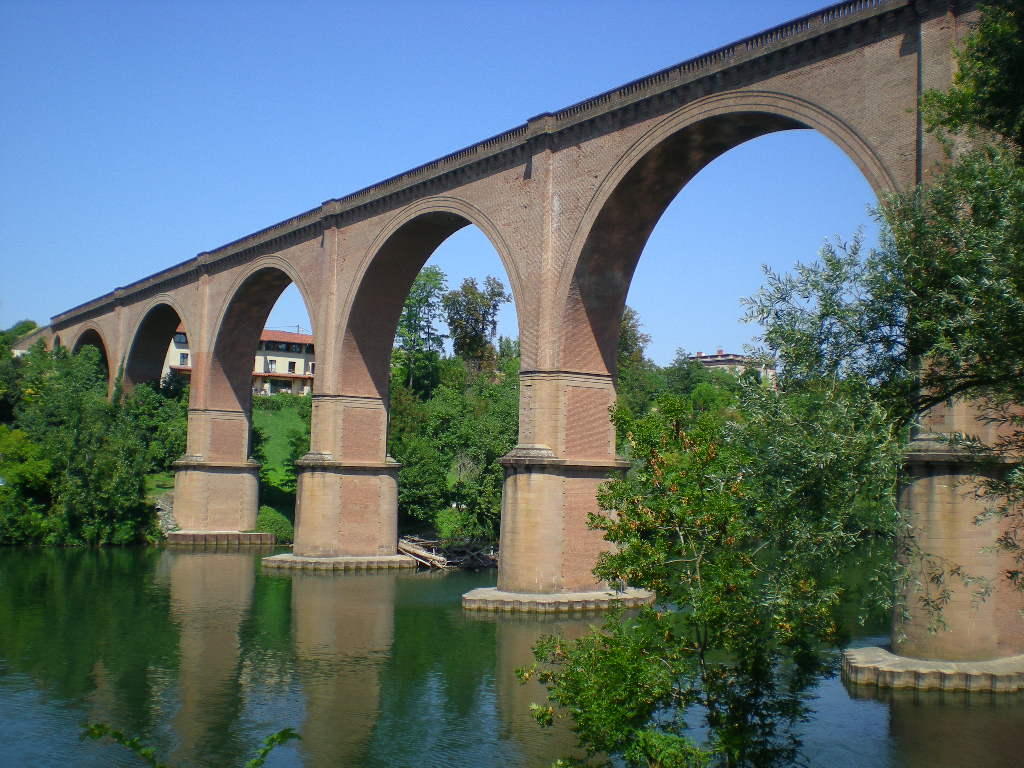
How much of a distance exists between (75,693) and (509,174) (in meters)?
15.4

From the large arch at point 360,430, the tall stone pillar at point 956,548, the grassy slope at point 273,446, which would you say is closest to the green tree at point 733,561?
the tall stone pillar at point 956,548

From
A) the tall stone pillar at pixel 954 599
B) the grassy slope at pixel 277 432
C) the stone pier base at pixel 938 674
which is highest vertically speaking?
the grassy slope at pixel 277 432

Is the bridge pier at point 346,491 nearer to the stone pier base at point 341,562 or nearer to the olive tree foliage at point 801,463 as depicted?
the stone pier base at point 341,562

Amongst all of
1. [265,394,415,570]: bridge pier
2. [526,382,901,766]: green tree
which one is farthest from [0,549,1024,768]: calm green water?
[265,394,415,570]: bridge pier

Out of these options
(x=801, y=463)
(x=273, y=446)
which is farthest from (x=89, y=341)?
(x=801, y=463)

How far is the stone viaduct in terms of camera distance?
57.7 ft

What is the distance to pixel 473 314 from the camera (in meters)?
64.3

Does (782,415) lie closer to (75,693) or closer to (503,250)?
(75,693)

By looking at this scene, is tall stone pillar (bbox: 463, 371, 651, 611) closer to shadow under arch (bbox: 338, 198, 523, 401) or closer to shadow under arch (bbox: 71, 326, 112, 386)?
shadow under arch (bbox: 338, 198, 523, 401)

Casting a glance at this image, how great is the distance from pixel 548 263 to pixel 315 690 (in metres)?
11.5

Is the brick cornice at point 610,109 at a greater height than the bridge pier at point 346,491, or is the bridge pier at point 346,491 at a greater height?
the brick cornice at point 610,109

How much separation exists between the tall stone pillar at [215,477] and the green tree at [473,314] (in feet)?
77.7

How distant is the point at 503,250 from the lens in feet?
84.5

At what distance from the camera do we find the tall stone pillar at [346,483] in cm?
3241
